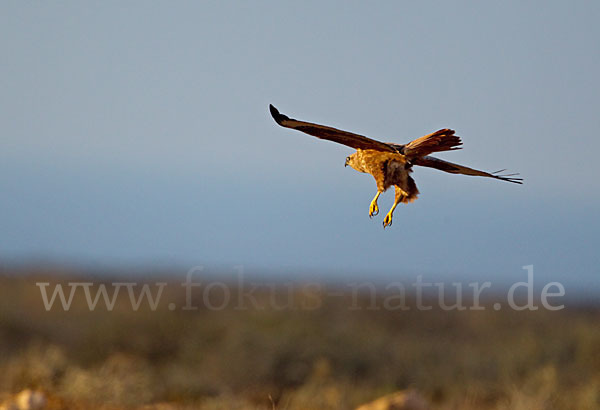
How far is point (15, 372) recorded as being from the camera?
806cm

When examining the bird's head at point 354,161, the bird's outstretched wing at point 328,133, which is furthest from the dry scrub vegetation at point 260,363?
the bird's outstretched wing at point 328,133

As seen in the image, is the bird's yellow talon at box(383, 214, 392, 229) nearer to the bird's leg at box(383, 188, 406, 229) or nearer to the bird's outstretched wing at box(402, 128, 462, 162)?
the bird's leg at box(383, 188, 406, 229)

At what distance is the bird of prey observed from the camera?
11.7 feet

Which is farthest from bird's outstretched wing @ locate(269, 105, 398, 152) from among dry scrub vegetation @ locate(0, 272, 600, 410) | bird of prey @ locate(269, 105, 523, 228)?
dry scrub vegetation @ locate(0, 272, 600, 410)

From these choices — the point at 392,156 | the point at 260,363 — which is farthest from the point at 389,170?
the point at 260,363

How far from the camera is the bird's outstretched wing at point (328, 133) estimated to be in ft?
11.7

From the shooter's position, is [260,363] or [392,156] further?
[260,363]

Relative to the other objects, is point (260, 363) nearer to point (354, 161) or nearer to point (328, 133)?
point (354, 161)

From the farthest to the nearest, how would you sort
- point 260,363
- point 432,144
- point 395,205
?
point 260,363, point 395,205, point 432,144

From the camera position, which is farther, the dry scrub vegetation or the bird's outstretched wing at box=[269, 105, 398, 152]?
the dry scrub vegetation

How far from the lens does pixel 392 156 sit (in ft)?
12.3

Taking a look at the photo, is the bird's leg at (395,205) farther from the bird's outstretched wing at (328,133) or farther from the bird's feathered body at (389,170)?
the bird's outstretched wing at (328,133)

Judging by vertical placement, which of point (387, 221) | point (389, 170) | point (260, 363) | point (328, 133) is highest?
point (328, 133)

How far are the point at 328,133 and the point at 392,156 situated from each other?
1.08 ft
